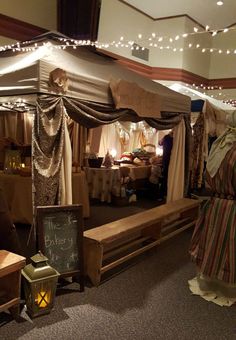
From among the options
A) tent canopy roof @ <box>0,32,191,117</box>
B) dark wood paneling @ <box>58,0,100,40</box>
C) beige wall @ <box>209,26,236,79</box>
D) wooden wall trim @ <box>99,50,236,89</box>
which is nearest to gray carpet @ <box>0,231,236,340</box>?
tent canopy roof @ <box>0,32,191,117</box>

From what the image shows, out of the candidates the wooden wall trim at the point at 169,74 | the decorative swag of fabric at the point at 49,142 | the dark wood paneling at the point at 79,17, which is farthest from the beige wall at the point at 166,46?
the decorative swag of fabric at the point at 49,142

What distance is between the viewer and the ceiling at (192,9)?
289 inches

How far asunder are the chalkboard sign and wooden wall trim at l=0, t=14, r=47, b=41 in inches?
132

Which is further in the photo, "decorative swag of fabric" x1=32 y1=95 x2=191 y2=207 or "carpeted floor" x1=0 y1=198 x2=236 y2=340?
"decorative swag of fabric" x1=32 y1=95 x2=191 y2=207

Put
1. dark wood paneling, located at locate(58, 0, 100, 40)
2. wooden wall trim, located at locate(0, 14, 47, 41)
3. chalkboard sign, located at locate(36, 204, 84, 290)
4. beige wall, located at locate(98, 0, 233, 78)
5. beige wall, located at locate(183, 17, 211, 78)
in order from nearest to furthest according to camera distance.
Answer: chalkboard sign, located at locate(36, 204, 84, 290)
wooden wall trim, located at locate(0, 14, 47, 41)
dark wood paneling, located at locate(58, 0, 100, 40)
beige wall, located at locate(98, 0, 233, 78)
beige wall, located at locate(183, 17, 211, 78)

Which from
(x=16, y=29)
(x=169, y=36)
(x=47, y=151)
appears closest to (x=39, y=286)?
(x=47, y=151)

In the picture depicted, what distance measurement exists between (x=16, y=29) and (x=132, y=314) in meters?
4.46

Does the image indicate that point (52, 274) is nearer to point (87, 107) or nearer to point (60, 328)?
point (60, 328)

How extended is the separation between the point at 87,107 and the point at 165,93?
1761 millimetres

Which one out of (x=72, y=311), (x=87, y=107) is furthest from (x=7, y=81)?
(x=72, y=311)

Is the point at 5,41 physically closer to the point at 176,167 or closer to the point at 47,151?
the point at 47,151

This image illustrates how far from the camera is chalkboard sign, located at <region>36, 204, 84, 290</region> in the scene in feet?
8.80

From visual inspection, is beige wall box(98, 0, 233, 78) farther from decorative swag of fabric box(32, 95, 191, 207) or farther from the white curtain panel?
decorative swag of fabric box(32, 95, 191, 207)

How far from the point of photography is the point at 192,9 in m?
7.66
